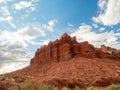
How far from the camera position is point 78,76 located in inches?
3583

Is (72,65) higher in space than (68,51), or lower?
lower

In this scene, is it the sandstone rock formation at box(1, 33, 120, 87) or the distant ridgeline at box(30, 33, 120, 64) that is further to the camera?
the distant ridgeline at box(30, 33, 120, 64)

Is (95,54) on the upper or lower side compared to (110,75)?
upper

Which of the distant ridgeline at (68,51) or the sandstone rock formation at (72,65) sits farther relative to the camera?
the distant ridgeline at (68,51)

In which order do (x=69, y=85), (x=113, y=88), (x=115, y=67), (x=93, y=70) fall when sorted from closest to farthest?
(x=113, y=88)
(x=69, y=85)
(x=93, y=70)
(x=115, y=67)

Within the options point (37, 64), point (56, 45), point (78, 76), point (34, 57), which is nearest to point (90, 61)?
point (78, 76)

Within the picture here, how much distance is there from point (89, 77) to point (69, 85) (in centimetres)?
1240

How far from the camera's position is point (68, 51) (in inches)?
4776

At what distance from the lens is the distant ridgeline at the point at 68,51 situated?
397 feet

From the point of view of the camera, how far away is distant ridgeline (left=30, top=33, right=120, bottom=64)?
121125 mm

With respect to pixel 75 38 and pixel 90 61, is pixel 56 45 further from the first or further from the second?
pixel 90 61

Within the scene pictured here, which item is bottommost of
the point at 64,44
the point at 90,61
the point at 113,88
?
the point at 113,88

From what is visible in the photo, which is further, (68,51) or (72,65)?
(68,51)

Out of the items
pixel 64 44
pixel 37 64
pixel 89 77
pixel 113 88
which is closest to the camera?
pixel 113 88
